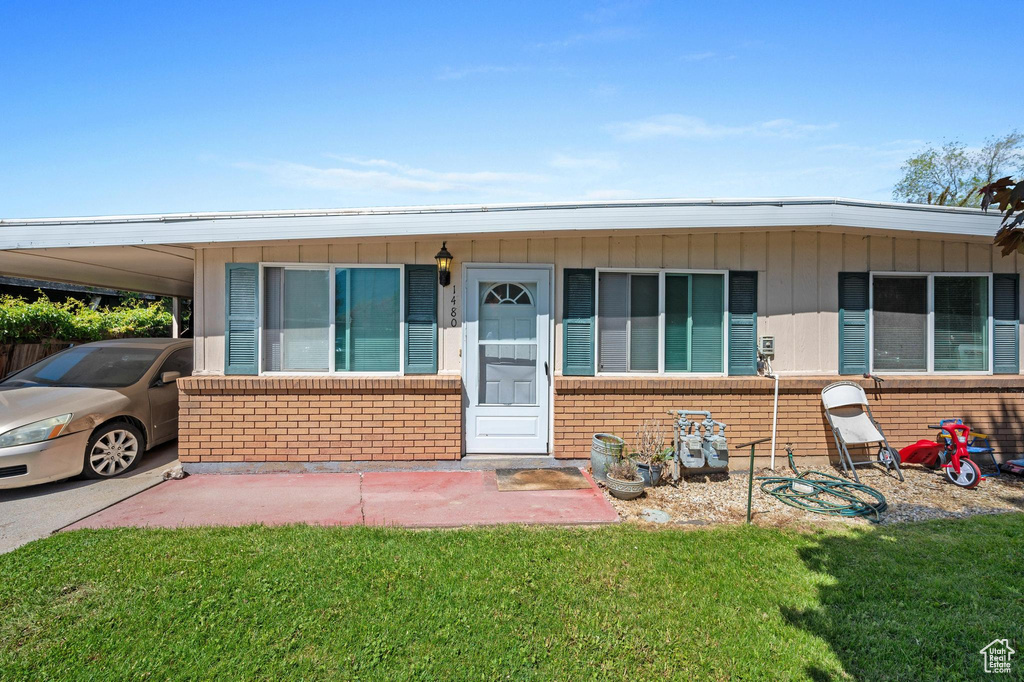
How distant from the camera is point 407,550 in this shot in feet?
11.6

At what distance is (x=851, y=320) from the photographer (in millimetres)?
5832

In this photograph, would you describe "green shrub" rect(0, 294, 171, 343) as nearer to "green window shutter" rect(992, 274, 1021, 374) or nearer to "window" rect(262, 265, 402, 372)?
"window" rect(262, 265, 402, 372)

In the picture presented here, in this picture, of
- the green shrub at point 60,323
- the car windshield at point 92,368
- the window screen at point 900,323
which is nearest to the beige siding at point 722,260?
the window screen at point 900,323

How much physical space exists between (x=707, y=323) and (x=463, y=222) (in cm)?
299

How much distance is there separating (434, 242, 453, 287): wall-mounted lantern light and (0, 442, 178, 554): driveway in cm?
360

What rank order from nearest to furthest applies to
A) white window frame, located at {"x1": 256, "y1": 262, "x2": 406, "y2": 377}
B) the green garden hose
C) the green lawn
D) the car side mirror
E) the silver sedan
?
the green lawn, the green garden hose, the silver sedan, white window frame, located at {"x1": 256, "y1": 262, "x2": 406, "y2": 377}, the car side mirror

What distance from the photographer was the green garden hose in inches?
178

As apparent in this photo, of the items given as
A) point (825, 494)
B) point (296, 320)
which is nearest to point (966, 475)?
point (825, 494)

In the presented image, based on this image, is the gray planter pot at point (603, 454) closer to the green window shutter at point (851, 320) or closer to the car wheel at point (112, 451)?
the green window shutter at point (851, 320)

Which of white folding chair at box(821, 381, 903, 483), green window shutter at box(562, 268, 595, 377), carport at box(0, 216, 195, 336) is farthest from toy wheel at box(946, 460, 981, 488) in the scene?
carport at box(0, 216, 195, 336)

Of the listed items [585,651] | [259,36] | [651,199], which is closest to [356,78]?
[259,36]

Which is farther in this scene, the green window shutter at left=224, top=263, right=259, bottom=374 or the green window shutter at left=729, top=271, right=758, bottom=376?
the green window shutter at left=729, top=271, right=758, bottom=376

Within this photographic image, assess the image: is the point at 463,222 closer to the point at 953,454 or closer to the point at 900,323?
the point at 900,323

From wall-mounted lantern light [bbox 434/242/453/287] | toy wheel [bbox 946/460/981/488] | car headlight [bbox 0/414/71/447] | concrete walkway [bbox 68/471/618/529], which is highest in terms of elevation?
wall-mounted lantern light [bbox 434/242/453/287]
